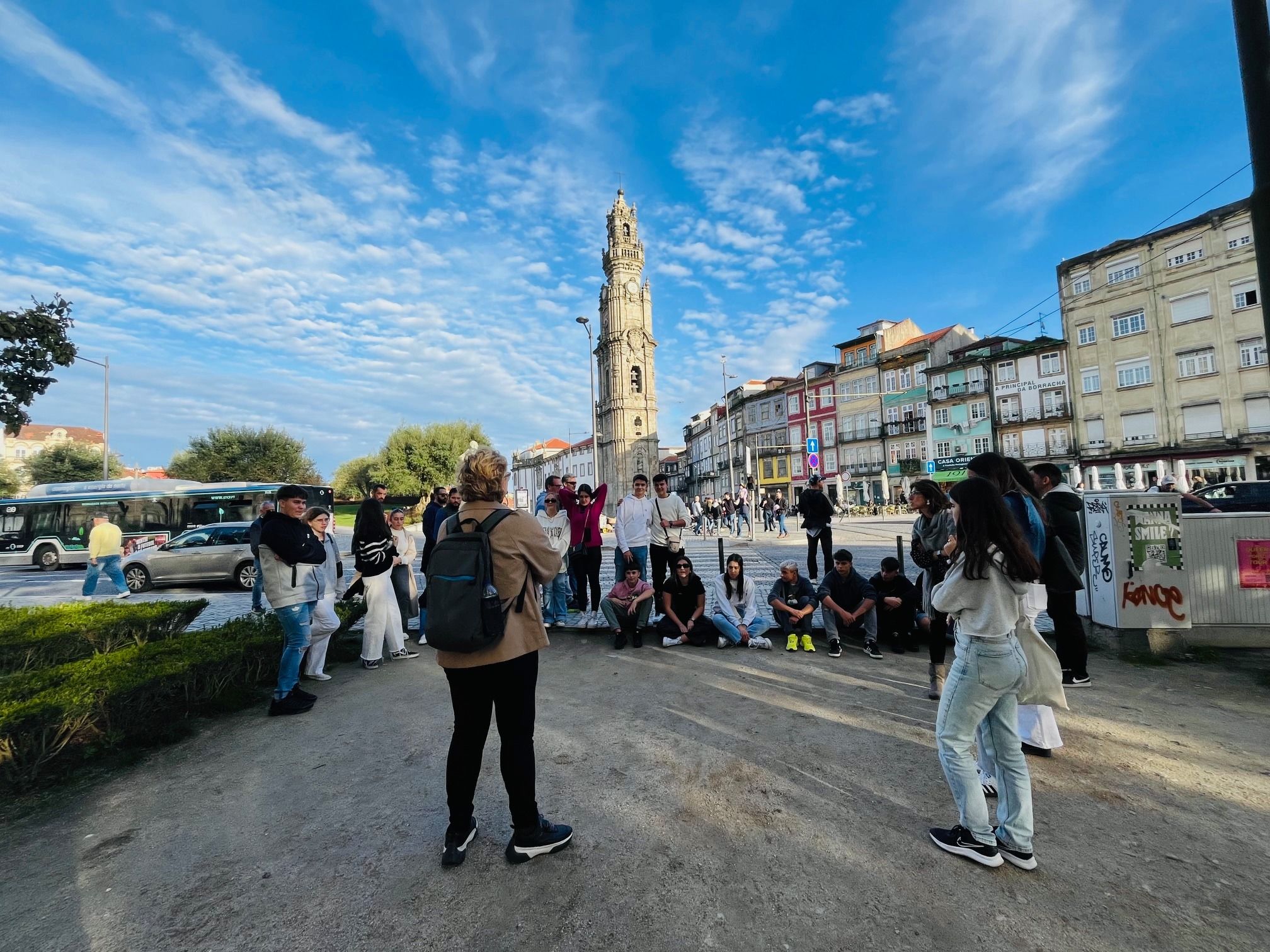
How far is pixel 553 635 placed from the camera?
7660 millimetres

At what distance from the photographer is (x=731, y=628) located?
6.76 metres

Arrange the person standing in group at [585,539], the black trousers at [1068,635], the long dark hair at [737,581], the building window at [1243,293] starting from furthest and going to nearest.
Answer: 1. the building window at [1243,293]
2. the person standing in group at [585,539]
3. the long dark hair at [737,581]
4. the black trousers at [1068,635]

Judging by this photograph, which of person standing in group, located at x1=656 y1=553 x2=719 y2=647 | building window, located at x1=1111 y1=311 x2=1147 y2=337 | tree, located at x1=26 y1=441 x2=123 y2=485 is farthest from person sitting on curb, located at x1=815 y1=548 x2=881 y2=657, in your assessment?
tree, located at x1=26 y1=441 x2=123 y2=485

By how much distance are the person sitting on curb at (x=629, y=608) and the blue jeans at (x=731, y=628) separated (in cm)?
89

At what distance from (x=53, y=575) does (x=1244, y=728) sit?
85.5 ft

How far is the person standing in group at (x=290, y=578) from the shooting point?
190 inches

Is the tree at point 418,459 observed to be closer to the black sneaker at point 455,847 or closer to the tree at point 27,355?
the tree at point 27,355

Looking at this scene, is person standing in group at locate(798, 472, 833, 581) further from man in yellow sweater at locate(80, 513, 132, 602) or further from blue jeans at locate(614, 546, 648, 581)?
man in yellow sweater at locate(80, 513, 132, 602)

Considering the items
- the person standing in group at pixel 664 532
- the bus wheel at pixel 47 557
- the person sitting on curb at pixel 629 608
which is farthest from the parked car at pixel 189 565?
the person standing in group at pixel 664 532

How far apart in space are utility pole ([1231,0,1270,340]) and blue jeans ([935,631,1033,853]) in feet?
6.23

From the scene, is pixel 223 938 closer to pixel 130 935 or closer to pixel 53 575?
pixel 130 935

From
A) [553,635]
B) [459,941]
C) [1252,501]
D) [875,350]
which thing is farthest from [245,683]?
[875,350]

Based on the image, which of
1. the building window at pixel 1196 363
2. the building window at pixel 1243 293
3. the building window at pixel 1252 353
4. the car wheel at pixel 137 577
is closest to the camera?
the car wheel at pixel 137 577

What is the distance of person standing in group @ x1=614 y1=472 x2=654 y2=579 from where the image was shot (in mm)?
7918
